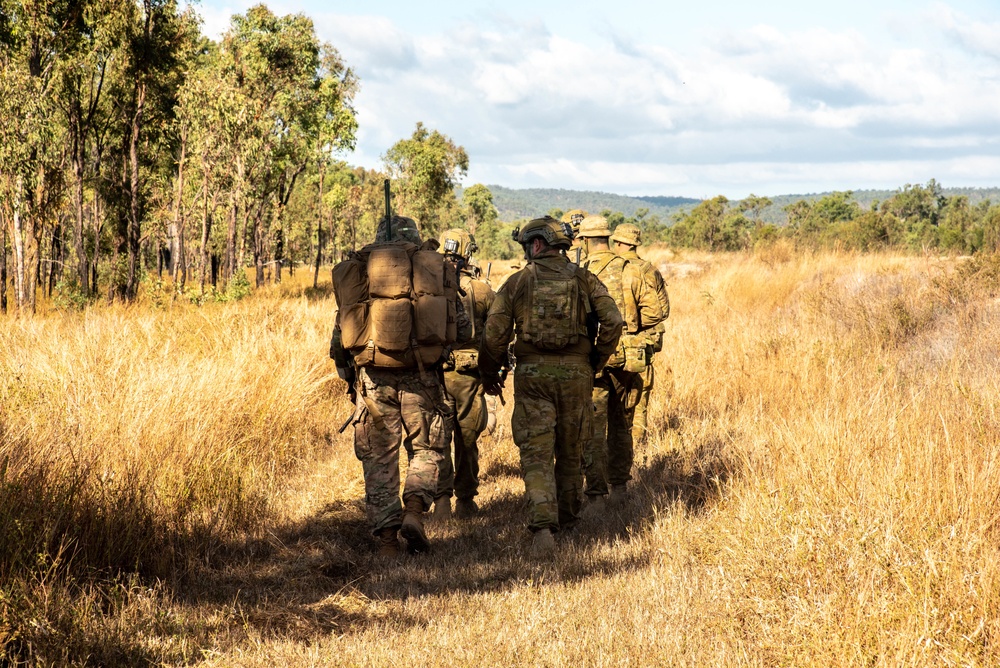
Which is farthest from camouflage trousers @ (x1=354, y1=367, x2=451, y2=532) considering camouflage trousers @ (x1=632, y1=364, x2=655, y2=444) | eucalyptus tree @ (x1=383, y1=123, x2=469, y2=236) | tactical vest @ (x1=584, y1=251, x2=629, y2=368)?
eucalyptus tree @ (x1=383, y1=123, x2=469, y2=236)

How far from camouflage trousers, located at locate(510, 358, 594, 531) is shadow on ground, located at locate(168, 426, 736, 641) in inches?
13.0

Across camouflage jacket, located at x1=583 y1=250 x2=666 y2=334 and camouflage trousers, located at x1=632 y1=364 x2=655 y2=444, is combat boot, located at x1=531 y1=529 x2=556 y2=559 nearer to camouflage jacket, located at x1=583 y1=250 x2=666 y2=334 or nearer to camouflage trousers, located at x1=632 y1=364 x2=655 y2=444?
camouflage jacket, located at x1=583 y1=250 x2=666 y2=334

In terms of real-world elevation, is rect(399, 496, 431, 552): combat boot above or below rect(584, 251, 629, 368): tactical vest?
below

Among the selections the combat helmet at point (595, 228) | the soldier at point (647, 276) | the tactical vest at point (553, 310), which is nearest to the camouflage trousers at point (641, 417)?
the soldier at point (647, 276)

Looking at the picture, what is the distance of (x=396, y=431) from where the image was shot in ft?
17.4

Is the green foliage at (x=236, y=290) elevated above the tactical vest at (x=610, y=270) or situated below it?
below

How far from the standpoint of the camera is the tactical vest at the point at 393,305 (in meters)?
5.00

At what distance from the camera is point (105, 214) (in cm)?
3056

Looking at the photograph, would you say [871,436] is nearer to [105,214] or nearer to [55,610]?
[55,610]

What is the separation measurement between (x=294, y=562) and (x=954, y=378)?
453cm

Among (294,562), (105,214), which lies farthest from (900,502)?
(105,214)

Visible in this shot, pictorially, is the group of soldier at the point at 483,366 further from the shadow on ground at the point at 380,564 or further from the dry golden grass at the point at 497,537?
the dry golden grass at the point at 497,537

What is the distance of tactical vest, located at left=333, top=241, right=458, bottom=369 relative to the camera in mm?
4996

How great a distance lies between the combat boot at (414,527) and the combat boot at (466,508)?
946 mm
